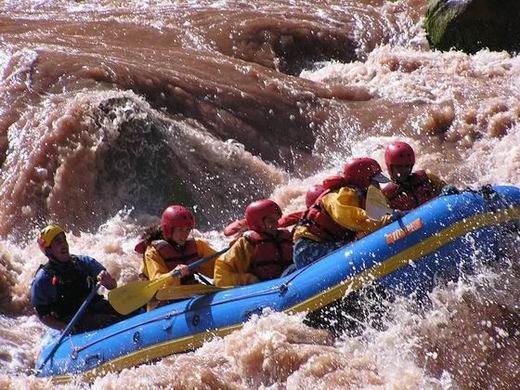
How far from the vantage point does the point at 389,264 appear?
18.7ft

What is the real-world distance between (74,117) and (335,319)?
15.9 ft

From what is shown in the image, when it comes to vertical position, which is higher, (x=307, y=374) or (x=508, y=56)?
(x=307, y=374)

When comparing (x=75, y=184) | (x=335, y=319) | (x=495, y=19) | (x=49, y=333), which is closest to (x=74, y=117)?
(x=75, y=184)

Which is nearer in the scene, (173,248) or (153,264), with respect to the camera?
(153,264)

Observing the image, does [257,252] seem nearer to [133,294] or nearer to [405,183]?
[133,294]

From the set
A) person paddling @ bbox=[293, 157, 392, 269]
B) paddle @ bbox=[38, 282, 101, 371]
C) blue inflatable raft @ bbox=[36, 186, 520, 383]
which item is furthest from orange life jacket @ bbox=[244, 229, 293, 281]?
paddle @ bbox=[38, 282, 101, 371]

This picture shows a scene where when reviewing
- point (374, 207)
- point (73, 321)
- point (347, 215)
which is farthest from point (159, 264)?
point (374, 207)

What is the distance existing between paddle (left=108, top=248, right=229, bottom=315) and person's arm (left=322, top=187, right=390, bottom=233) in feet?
2.86

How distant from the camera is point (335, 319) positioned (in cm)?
583

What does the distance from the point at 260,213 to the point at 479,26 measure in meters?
7.76

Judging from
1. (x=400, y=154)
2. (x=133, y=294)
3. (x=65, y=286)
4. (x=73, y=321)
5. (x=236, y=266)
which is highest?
(x=400, y=154)

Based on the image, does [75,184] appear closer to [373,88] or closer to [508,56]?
[373,88]

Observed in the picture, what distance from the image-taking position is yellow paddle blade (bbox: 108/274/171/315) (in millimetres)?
6637

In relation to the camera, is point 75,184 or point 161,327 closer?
point 161,327
